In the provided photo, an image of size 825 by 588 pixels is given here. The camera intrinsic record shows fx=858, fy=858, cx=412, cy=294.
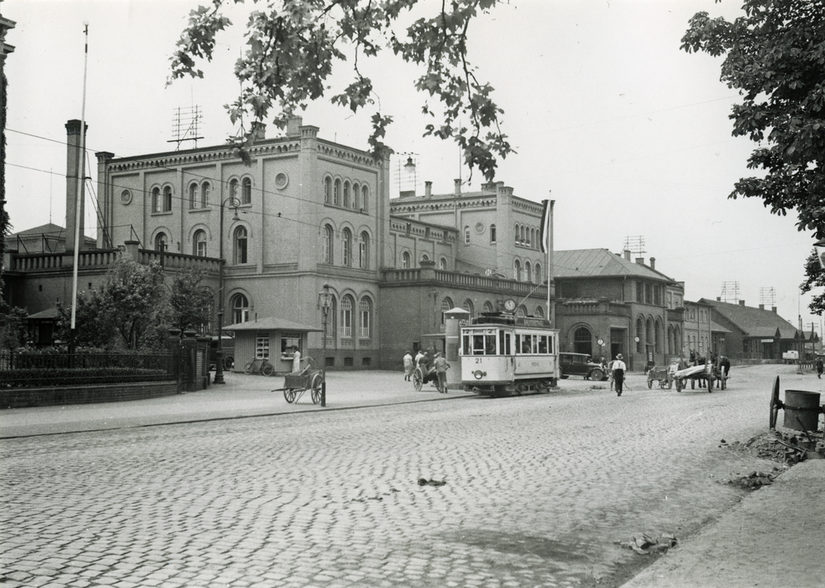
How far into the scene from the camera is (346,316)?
2000 inches

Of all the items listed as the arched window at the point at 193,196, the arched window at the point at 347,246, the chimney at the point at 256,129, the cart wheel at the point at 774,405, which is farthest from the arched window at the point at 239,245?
the chimney at the point at 256,129

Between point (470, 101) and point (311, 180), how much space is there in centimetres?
4111

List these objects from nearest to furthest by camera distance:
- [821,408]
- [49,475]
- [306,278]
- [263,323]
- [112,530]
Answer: [112,530]
[49,475]
[821,408]
[263,323]
[306,278]

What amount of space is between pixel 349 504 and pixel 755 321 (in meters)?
126

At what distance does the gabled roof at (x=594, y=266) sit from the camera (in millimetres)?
78875

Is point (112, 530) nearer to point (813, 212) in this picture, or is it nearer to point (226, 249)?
point (813, 212)

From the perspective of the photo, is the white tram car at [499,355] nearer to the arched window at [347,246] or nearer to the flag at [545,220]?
the flag at [545,220]

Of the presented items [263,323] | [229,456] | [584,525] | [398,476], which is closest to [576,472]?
[398,476]

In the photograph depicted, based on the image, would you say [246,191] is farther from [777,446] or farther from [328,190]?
[777,446]

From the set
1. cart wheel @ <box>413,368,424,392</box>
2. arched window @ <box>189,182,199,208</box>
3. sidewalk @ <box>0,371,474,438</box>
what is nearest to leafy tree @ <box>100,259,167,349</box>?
sidewalk @ <box>0,371,474,438</box>

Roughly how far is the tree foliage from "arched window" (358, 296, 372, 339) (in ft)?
124

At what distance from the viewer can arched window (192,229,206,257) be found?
170 ft

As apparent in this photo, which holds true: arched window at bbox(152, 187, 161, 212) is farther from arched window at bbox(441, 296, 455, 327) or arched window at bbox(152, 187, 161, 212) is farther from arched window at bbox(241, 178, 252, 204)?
arched window at bbox(441, 296, 455, 327)

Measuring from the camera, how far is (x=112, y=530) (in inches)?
292
